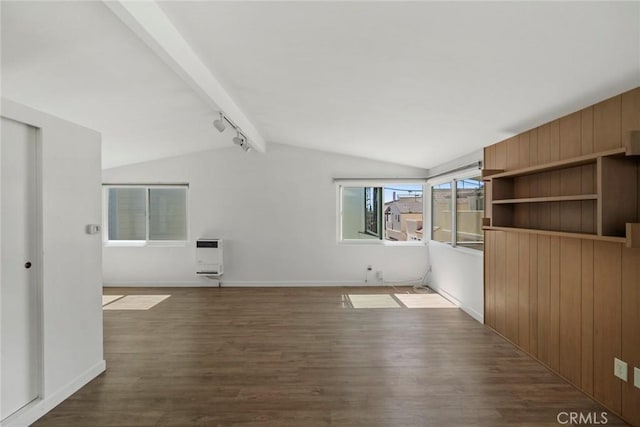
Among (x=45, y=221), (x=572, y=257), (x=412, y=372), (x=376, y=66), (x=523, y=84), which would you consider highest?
(x=376, y=66)

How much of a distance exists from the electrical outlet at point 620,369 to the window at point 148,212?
5827 mm

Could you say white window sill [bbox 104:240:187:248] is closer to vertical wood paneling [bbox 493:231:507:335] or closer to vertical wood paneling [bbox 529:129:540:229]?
vertical wood paneling [bbox 493:231:507:335]

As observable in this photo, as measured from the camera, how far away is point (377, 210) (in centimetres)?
592

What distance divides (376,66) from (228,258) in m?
4.43

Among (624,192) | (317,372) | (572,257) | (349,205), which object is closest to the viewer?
(624,192)

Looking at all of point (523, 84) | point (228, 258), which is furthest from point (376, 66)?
point (228, 258)

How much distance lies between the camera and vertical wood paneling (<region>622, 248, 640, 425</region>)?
1.96 m

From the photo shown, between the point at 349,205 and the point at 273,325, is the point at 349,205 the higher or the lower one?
the higher one

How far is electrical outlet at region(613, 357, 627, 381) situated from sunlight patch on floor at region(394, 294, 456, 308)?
239cm

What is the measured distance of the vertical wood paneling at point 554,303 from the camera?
8.56 ft

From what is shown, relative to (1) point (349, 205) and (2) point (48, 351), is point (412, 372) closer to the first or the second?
(2) point (48, 351)

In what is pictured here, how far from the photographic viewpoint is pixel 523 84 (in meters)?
2.15

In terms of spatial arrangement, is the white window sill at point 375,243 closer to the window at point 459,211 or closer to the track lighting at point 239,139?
the window at point 459,211

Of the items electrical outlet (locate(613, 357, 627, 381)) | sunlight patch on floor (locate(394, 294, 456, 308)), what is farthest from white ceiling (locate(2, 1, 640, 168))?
sunlight patch on floor (locate(394, 294, 456, 308))
